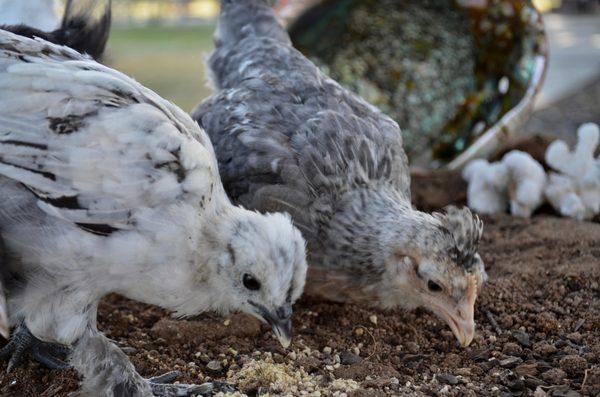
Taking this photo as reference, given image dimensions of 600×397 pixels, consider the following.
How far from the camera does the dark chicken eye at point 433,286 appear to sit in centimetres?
296

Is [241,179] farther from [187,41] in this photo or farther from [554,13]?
[554,13]

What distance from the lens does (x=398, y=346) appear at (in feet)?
10.2

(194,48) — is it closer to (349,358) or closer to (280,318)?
(349,358)

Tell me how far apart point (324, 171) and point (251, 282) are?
0.87 metres

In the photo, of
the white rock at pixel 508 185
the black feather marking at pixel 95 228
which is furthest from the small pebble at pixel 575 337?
the black feather marking at pixel 95 228

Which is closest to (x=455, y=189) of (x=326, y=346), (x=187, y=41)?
(x=326, y=346)

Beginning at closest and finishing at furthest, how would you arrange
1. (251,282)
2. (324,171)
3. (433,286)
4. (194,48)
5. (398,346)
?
(251,282), (433,286), (398,346), (324,171), (194,48)

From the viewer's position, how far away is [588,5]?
1422 cm

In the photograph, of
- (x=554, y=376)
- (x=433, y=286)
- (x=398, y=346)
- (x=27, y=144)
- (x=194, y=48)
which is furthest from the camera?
(x=194, y=48)

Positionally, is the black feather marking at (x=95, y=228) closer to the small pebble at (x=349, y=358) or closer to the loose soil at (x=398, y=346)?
the loose soil at (x=398, y=346)

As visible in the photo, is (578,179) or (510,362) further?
(578,179)

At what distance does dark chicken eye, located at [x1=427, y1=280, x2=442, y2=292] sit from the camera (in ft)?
9.71

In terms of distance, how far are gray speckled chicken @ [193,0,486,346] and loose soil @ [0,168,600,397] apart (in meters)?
0.14

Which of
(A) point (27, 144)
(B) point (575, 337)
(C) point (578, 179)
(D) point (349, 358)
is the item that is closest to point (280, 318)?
(D) point (349, 358)
